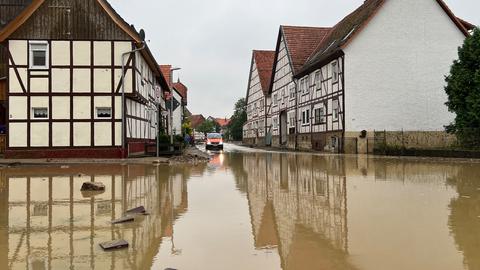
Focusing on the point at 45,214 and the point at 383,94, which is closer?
the point at 45,214

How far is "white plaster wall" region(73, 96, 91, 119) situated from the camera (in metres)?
25.1

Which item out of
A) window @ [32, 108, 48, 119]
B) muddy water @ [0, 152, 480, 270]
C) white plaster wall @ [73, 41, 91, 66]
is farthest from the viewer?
white plaster wall @ [73, 41, 91, 66]

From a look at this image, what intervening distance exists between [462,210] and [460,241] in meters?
2.60

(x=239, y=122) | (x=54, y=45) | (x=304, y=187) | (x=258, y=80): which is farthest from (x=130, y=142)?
(x=239, y=122)

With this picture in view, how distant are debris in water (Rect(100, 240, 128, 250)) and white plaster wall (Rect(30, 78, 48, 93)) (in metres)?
21.5

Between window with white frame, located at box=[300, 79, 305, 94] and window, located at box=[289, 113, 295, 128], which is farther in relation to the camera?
window, located at box=[289, 113, 295, 128]

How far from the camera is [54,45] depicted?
81.9 feet

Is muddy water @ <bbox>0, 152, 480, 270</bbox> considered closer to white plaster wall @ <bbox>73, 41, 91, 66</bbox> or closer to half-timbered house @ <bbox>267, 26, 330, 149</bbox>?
white plaster wall @ <bbox>73, 41, 91, 66</bbox>

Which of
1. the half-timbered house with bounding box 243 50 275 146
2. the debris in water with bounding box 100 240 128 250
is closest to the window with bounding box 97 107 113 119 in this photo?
the debris in water with bounding box 100 240 128 250

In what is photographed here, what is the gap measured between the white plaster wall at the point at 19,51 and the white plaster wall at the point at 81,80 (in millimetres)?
2722

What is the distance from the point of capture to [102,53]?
25.3 m

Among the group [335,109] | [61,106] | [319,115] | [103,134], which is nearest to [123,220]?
[103,134]

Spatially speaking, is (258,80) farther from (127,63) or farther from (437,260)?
(437,260)

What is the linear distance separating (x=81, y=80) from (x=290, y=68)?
26952 millimetres
